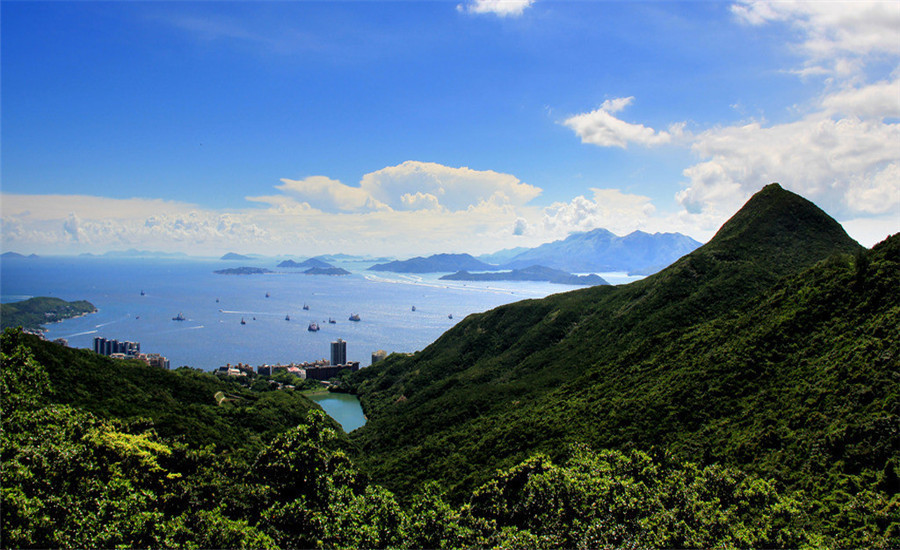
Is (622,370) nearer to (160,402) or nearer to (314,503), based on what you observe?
(314,503)

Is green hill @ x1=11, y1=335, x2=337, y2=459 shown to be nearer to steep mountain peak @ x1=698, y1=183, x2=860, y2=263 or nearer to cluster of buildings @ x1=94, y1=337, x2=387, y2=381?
cluster of buildings @ x1=94, y1=337, x2=387, y2=381

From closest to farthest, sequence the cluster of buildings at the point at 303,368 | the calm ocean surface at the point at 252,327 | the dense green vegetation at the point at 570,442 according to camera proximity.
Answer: the dense green vegetation at the point at 570,442 → the cluster of buildings at the point at 303,368 → the calm ocean surface at the point at 252,327

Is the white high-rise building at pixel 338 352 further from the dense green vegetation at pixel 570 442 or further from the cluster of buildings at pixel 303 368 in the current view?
the dense green vegetation at pixel 570 442

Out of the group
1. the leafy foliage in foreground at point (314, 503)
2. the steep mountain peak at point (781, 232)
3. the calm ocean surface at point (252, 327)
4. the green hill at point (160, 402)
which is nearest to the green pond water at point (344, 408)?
the green hill at point (160, 402)

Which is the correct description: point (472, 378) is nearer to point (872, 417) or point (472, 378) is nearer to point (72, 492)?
point (872, 417)

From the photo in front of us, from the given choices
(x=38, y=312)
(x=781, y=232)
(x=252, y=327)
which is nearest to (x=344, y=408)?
(x=781, y=232)

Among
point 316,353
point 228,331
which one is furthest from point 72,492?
point 228,331

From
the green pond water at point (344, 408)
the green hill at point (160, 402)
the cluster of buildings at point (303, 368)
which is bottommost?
Answer: the green pond water at point (344, 408)
